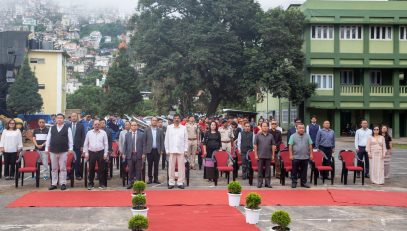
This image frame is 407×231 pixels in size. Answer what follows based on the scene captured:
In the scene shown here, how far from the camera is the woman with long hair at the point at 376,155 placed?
606 inches

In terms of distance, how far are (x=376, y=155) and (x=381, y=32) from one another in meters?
31.9

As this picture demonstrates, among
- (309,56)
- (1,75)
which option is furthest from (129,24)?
(1,75)

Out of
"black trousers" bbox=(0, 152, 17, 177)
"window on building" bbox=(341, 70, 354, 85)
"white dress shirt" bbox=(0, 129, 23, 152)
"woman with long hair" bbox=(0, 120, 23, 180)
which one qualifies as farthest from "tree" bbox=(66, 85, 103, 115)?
"white dress shirt" bbox=(0, 129, 23, 152)

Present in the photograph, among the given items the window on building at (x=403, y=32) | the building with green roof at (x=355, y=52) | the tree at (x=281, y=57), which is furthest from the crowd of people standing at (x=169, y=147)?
the window on building at (x=403, y=32)

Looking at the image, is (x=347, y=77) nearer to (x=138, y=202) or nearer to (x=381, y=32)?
(x=381, y=32)

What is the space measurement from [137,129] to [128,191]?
1980 mm

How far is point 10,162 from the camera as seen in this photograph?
15852 millimetres

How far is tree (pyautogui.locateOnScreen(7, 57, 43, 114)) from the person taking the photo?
54.8 m

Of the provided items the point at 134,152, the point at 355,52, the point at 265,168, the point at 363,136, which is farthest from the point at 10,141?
the point at 355,52

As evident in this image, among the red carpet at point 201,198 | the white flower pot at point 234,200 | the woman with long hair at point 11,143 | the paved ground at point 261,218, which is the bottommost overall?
the paved ground at point 261,218

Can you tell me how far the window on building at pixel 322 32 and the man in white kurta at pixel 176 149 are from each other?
1285 inches

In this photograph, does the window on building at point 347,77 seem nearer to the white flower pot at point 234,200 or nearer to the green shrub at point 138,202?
the white flower pot at point 234,200

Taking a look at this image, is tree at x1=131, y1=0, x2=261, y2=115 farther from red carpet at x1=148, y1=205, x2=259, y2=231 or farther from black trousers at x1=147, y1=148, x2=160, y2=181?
red carpet at x1=148, y1=205, x2=259, y2=231

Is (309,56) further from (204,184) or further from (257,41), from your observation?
(204,184)
